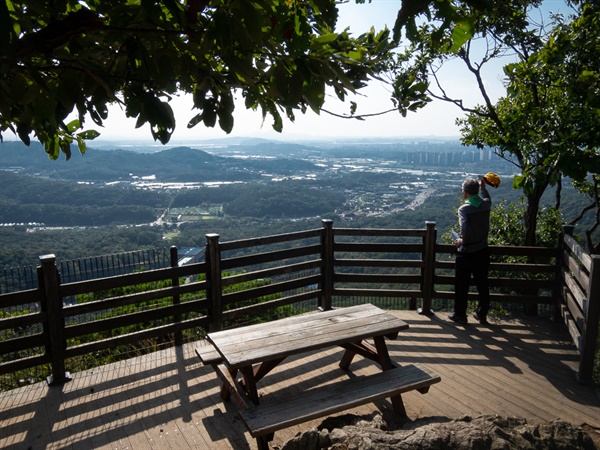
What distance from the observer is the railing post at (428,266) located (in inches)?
239

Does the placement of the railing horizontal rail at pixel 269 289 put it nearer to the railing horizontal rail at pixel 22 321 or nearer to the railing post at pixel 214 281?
the railing post at pixel 214 281

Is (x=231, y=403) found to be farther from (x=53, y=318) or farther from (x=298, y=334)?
(x=53, y=318)

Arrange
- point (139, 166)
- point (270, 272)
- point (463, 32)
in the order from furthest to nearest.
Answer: point (139, 166) < point (270, 272) < point (463, 32)

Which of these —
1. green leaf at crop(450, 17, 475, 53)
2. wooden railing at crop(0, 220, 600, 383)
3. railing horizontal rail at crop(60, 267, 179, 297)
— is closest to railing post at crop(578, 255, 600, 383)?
wooden railing at crop(0, 220, 600, 383)

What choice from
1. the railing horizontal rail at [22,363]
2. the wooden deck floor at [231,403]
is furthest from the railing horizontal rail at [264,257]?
the railing horizontal rail at [22,363]

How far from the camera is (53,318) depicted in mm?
4441

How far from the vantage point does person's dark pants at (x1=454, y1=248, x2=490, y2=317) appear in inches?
223

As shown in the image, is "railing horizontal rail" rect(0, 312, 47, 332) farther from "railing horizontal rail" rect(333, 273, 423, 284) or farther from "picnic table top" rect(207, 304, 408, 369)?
"railing horizontal rail" rect(333, 273, 423, 284)

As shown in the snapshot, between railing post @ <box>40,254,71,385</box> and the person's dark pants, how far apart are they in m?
4.29

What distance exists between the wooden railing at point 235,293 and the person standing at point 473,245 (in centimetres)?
24

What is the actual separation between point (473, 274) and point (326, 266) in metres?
1.80

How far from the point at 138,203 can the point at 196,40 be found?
70260 mm

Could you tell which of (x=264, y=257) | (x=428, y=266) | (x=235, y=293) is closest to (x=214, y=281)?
(x=235, y=293)

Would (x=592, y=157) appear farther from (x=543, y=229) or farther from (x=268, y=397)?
(x=543, y=229)
